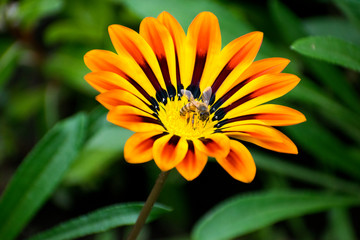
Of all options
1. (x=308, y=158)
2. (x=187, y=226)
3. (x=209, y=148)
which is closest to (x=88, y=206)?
(x=187, y=226)

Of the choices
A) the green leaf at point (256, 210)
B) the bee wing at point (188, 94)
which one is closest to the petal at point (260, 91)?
the bee wing at point (188, 94)

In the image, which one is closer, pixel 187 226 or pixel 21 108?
pixel 187 226

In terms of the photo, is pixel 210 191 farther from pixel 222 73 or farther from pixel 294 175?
pixel 222 73

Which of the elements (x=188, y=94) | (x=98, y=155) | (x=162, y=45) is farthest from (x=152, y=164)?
(x=162, y=45)

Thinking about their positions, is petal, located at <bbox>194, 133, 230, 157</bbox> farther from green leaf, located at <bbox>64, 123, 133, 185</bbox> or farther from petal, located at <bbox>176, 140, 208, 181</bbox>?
green leaf, located at <bbox>64, 123, 133, 185</bbox>

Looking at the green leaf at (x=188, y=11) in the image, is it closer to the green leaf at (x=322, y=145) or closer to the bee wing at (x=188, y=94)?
the green leaf at (x=322, y=145)

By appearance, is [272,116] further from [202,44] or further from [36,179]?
[36,179]

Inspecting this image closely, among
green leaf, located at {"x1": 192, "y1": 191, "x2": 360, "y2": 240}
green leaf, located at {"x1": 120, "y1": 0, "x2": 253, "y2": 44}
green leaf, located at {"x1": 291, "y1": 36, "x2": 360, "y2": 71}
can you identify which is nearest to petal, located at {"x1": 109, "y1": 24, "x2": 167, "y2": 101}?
green leaf, located at {"x1": 291, "y1": 36, "x2": 360, "y2": 71}
